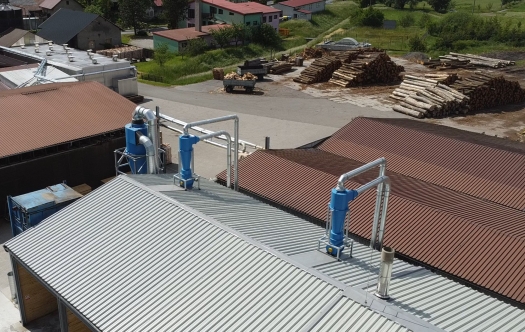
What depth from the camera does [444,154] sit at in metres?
23.3

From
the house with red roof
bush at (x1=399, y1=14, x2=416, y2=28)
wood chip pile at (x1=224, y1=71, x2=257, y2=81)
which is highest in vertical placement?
the house with red roof

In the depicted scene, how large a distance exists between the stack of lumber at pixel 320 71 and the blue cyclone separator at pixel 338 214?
33.9 m

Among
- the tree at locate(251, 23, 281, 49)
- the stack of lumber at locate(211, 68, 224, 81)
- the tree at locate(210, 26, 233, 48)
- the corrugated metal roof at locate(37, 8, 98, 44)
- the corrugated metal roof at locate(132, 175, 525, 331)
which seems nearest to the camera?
the corrugated metal roof at locate(132, 175, 525, 331)

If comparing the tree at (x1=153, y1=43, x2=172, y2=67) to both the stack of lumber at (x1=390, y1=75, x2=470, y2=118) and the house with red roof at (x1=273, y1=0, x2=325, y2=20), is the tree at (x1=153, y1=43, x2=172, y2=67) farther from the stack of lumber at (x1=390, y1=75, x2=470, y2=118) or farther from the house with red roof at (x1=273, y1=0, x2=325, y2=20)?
the house with red roof at (x1=273, y1=0, x2=325, y2=20)

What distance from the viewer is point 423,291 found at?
40.9 feet

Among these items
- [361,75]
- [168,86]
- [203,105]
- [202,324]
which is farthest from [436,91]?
[202,324]

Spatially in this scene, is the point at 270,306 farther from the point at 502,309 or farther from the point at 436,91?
the point at 436,91

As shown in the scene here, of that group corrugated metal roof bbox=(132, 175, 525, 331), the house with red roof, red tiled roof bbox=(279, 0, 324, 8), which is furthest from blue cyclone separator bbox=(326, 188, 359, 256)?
red tiled roof bbox=(279, 0, 324, 8)

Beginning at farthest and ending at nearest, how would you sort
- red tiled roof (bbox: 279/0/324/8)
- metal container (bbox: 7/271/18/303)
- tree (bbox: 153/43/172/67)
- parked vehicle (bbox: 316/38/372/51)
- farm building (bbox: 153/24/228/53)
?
red tiled roof (bbox: 279/0/324/8)
farm building (bbox: 153/24/228/53)
parked vehicle (bbox: 316/38/372/51)
tree (bbox: 153/43/172/67)
metal container (bbox: 7/271/18/303)

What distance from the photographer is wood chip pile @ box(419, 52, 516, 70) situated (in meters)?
49.3

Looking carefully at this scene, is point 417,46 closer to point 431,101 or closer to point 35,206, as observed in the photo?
point 431,101

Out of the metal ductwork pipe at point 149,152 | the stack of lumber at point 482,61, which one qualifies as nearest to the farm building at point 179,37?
the stack of lumber at point 482,61

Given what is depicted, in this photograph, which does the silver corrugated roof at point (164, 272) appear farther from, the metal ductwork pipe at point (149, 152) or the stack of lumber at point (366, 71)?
the stack of lumber at point (366, 71)

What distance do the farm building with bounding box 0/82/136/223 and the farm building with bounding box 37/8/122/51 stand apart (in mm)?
35265
